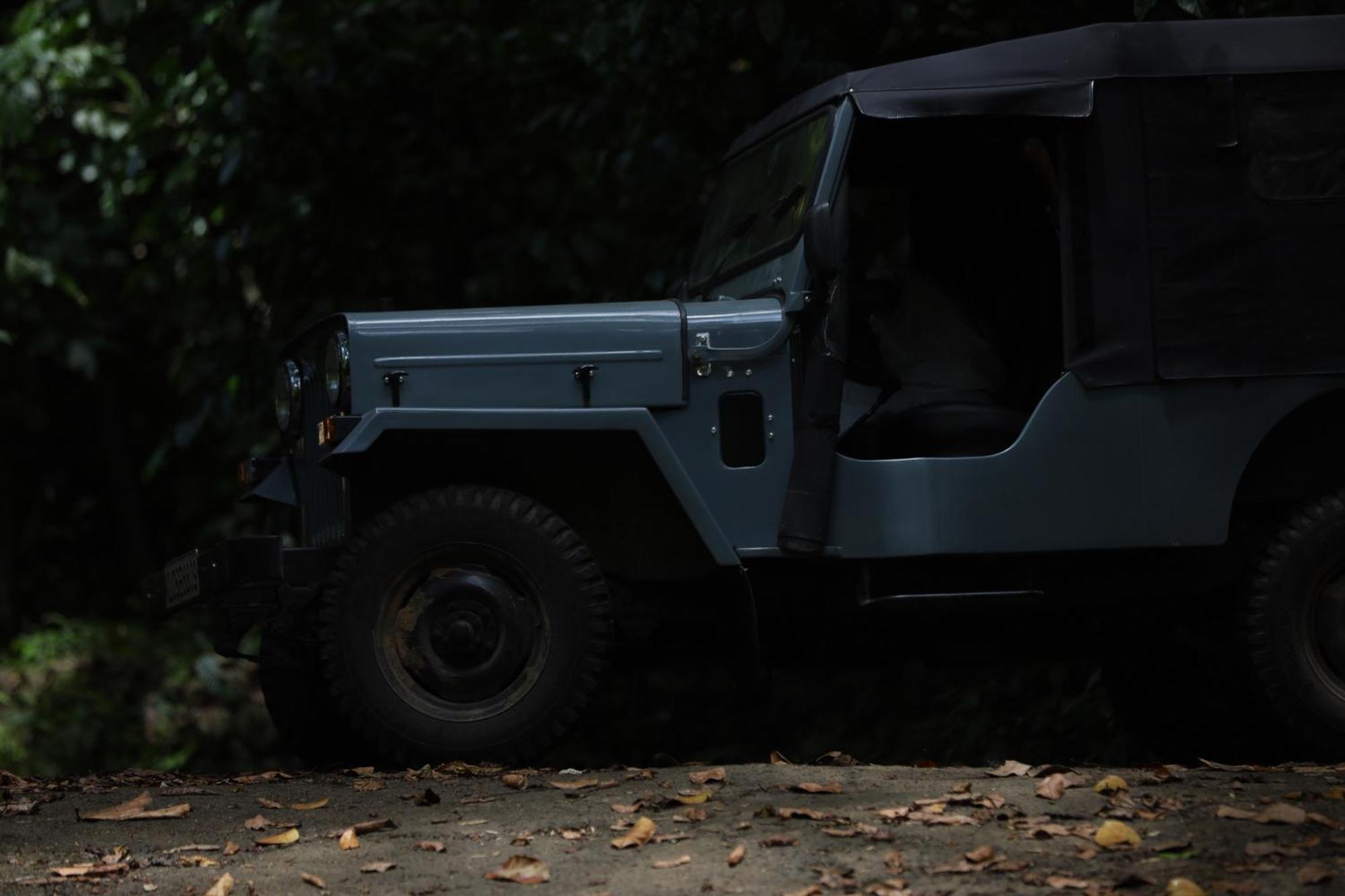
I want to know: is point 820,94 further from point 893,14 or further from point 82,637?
point 82,637

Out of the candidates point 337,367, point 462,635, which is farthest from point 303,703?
point 337,367

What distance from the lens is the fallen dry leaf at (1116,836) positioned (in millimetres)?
4914

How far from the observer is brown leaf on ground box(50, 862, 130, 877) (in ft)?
16.7

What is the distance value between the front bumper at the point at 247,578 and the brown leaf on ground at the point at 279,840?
43.5 inches

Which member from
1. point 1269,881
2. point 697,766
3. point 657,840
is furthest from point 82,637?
point 1269,881

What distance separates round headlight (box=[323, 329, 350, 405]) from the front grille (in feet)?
0.78

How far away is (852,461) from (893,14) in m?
3.38

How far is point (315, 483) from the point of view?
23.7 ft

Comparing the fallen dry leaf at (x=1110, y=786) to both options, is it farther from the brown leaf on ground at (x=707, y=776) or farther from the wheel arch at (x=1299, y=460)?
the wheel arch at (x=1299, y=460)

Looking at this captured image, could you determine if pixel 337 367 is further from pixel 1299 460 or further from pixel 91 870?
pixel 1299 460

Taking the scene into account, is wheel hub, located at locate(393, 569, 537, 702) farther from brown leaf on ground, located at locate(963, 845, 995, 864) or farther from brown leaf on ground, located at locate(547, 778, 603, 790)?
brown leaf on ground, located at locate(963, 845, 995, 864)

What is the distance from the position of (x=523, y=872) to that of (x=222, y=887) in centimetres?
71

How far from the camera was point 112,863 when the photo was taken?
5.19 metres

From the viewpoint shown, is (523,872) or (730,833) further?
(730,833)
